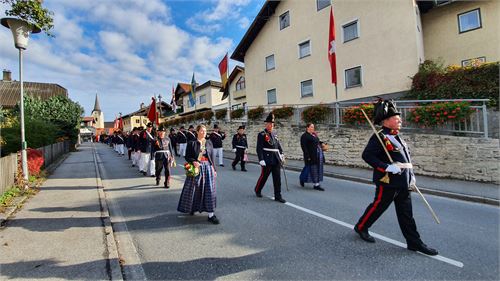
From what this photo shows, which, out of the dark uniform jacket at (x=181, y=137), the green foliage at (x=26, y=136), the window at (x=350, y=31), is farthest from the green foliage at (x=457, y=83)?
the green foliage at (x=26, y=136)

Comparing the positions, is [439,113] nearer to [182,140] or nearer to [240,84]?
[182,140]

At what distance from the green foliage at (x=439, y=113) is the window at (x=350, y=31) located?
9.59 meters

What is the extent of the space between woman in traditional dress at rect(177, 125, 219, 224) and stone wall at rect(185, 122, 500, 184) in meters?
7.86

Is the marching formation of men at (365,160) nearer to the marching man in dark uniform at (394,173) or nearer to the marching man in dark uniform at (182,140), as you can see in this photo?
the marching man in dark uniform at (394,173)

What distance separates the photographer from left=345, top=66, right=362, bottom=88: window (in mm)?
17469

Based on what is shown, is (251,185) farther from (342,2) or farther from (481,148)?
(342,2)

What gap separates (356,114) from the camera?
37.1 feet

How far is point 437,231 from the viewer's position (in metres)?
4.51

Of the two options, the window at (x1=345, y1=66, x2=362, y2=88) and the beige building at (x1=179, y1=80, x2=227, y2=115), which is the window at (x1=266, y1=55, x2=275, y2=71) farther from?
the beige building at (x1=179, y1=80, x2=227, y2=115)

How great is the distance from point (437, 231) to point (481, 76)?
9.83 meters

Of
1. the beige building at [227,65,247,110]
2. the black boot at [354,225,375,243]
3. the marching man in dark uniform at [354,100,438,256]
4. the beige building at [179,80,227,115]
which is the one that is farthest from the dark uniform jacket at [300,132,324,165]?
the beige building at [179,80,227,115]

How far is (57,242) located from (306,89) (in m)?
18.7

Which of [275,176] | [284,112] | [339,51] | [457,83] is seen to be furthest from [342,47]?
[275,176]

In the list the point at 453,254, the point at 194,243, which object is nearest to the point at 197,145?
the point at 194,243
